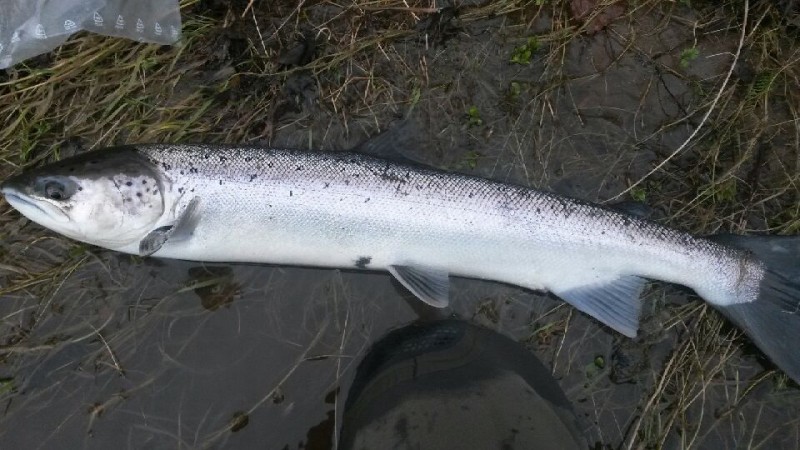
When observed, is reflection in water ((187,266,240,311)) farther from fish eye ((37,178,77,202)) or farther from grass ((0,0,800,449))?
fish eye ((37,178,77,202))

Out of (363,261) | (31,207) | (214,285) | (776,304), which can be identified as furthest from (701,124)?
(31,207)

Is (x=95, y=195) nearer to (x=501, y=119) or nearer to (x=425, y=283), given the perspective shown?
(x=425, y=283)

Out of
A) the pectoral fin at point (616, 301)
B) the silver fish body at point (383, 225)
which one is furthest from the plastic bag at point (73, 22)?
the pectoral fin at point (616, 301)

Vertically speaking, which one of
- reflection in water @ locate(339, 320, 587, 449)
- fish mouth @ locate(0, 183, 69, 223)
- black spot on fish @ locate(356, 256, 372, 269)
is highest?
fish mouth @ locate(0, 183, 69, 223)

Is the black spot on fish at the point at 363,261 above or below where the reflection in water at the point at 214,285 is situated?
above

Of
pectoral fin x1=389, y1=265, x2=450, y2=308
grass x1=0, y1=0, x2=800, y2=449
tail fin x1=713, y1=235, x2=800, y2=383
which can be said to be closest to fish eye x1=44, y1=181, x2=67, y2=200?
grass x1=0, y1=0, x2=800, y2=449

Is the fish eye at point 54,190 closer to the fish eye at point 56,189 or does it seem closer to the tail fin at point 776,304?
the fish eye at point 56,189

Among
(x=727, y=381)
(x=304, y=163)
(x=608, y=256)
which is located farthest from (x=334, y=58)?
(x=727, y=381)

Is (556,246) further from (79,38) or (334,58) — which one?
(79,38)
